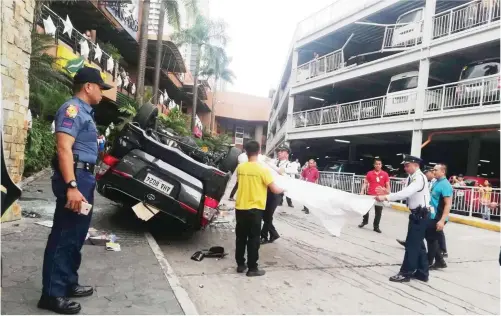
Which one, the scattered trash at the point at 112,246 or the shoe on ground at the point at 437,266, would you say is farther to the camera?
the shoe on ground at the point at 437,266

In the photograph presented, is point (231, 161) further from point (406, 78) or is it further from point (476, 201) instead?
point (406, 78)

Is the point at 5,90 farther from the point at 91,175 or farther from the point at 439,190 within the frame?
the point at 439,190

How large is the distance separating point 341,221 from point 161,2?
1835cm

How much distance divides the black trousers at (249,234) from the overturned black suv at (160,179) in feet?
2.10

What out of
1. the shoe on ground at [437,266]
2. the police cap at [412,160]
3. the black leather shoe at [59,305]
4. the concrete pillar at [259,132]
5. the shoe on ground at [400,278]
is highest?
the concrete pillar at [259,132]

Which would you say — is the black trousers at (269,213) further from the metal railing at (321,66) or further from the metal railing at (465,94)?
the metal railing at (321,66)

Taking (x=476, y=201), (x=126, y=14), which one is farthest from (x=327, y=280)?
(x=126, y=14)

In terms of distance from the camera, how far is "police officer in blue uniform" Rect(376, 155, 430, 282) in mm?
5066

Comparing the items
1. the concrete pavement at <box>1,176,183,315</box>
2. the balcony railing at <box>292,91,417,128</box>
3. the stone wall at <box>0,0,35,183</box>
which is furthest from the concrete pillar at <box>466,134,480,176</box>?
the stone wall at <box>0,0,35,183</box>

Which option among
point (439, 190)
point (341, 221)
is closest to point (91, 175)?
point (341, 221)

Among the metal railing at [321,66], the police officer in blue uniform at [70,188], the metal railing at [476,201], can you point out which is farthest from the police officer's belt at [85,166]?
the metal railing at [321,66]

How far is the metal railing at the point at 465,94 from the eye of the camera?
12766 mm

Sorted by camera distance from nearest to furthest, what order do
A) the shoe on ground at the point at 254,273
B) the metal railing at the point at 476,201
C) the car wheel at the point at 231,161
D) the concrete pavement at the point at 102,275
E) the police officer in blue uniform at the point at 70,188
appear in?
the police officer in blue uniform at the point at 70,188 → the concrete pavement at the point at 102,275 → the shoe on ground at the point at 254,273 → the car wheel at the point at 231,161 → the metal railing at the point at 476,201

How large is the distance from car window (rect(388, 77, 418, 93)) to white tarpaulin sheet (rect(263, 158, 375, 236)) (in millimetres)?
12964
